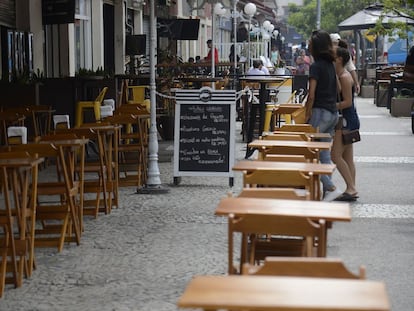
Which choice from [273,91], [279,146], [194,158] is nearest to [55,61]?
[273,91]

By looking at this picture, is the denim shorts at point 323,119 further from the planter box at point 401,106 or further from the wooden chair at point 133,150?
A: the planter box at point 401,106

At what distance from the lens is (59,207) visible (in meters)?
8.72

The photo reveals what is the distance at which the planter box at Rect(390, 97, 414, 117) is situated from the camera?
25.4 metres

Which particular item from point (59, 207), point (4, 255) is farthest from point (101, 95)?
point (4, 255)

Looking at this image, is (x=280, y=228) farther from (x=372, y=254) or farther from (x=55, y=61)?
(x=55, y=61)

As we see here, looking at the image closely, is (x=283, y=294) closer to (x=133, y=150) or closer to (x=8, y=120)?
(x=133, y=150)

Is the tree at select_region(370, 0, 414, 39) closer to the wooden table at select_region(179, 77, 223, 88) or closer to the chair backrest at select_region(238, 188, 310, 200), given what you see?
the wooden table at select_region(179, 77, 223, 88)

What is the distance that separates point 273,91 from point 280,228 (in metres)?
14.5

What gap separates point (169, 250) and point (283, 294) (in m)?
5.05

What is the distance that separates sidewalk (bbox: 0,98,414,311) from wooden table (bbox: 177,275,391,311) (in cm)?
290

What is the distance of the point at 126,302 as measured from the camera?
676 centimetres

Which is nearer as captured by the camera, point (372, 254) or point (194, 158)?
point (372, 254)

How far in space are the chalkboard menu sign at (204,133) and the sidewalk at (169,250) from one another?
0.29m

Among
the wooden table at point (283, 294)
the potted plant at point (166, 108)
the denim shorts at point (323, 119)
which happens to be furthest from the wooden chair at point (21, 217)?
the potted plant at point (166, 108)
